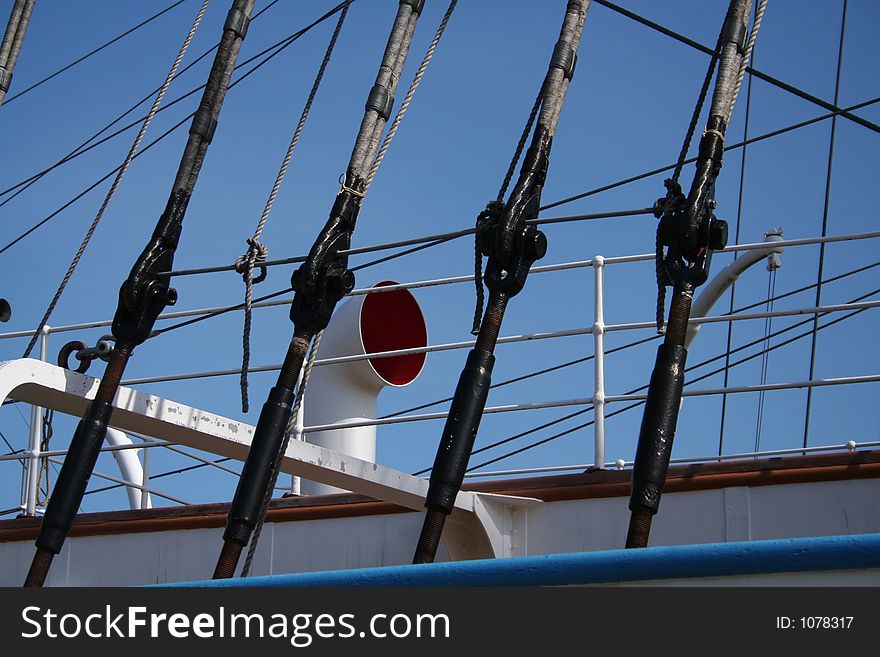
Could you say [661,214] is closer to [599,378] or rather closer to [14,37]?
[599,378]

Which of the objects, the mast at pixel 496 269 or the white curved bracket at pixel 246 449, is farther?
the white curved bracket at pixel 246 449

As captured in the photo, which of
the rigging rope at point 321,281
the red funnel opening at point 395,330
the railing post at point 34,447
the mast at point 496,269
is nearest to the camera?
the mast at point 496,269

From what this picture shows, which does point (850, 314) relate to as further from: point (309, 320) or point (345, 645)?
point (345, 645)

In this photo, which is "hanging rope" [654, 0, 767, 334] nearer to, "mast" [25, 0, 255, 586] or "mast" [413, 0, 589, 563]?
"mast" [413, 0, 589, 563]

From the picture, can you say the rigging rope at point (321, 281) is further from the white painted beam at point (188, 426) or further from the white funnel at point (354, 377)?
the white funnel at point (354, 377)

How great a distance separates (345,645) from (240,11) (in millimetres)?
3688

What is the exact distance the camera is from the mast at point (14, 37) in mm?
6910

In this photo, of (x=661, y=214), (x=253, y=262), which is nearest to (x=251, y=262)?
(x=253, y=262)

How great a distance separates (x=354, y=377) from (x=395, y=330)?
0.52 metres

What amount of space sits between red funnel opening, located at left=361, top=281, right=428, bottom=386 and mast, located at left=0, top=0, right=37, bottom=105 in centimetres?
231

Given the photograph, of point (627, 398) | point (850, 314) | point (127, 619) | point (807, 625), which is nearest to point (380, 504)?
point (627, 398)

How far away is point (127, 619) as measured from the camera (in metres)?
2.80

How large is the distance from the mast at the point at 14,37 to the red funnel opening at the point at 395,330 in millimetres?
2312

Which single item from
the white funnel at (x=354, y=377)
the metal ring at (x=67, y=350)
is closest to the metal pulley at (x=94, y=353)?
the metal ring at (x=67, y=350)
